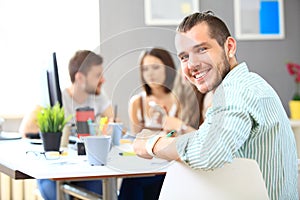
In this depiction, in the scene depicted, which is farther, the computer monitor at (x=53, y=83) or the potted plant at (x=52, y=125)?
the computer monitor at (x=53, y=83)

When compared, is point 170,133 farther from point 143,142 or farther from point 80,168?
point 80,168

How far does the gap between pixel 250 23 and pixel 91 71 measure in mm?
3107

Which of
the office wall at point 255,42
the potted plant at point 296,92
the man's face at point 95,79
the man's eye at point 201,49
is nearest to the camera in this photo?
the man's eye at point 201,49

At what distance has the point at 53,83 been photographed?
2801 millimetres

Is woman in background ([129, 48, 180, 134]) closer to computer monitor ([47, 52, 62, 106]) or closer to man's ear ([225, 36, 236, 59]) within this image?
man's ear ([225, 36, 236, 59])

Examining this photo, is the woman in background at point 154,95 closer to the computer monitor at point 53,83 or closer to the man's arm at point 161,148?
the man's arm at point 161,148

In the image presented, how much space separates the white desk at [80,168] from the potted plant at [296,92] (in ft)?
8.51

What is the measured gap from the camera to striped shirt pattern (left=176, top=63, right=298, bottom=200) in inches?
55.6

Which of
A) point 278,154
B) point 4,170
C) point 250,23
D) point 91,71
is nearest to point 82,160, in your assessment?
point 4,170

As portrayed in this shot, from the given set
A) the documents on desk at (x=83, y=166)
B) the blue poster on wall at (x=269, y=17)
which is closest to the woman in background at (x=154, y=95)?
the documents on desk at (x=83, y=166)

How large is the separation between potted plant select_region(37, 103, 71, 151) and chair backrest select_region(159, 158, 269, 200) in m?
1.15

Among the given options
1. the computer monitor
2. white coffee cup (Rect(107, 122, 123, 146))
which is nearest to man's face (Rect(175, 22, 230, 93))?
white coffee cup (Rect(107, 122, 123, 146))

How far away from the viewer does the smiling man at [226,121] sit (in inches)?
56.1

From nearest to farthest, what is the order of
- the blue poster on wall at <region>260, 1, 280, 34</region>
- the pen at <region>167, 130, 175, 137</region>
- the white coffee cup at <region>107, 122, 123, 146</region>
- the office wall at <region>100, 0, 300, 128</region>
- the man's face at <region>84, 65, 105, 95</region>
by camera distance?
the pen at <region>167, 130, 175, 137</region> → the man's face at <region>84, 65, 105, 95</region> → the white coffee cup at <region>107, 122, 123, 146</region> → the office wall at <region>100, 0, 300, 128</region> → the blue poster on wall at <region>260, 1, 280, 34</region>
